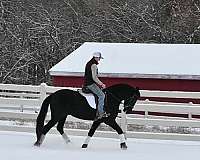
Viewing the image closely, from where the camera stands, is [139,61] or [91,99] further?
[139,61]

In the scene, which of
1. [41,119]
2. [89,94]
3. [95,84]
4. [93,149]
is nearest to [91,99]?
[89,94]

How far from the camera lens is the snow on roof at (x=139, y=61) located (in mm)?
20859

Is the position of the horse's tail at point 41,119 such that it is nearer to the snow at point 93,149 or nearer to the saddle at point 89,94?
the snow at point 93,149

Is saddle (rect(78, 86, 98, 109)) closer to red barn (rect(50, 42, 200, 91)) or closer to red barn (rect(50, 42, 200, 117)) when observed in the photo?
red barn (rect(50, 42, 200, 117))

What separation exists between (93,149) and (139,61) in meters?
11.8

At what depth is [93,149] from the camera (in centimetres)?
1123

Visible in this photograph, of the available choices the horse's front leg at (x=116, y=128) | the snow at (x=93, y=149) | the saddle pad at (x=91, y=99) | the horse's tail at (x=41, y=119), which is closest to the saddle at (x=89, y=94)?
the saddle pad at (x=91, y=99)

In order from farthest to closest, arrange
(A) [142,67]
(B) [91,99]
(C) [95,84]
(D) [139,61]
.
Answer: (D) [139,61], (A) [142,67], (B) [91,99], (C) [95,84]

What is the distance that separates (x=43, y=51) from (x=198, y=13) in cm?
1145

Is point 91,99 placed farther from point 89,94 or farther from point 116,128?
point 116,128

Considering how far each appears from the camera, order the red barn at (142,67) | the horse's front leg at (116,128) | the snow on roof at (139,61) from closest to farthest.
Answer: the horse's front leg at (116,128)
the red barn at (142,67)
the snow on roof at (139,61)

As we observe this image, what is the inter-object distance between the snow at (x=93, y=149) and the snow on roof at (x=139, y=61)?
8.20m

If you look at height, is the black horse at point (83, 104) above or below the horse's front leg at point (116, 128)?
above

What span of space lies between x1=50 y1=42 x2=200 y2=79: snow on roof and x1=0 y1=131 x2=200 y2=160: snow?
8.20 metres
